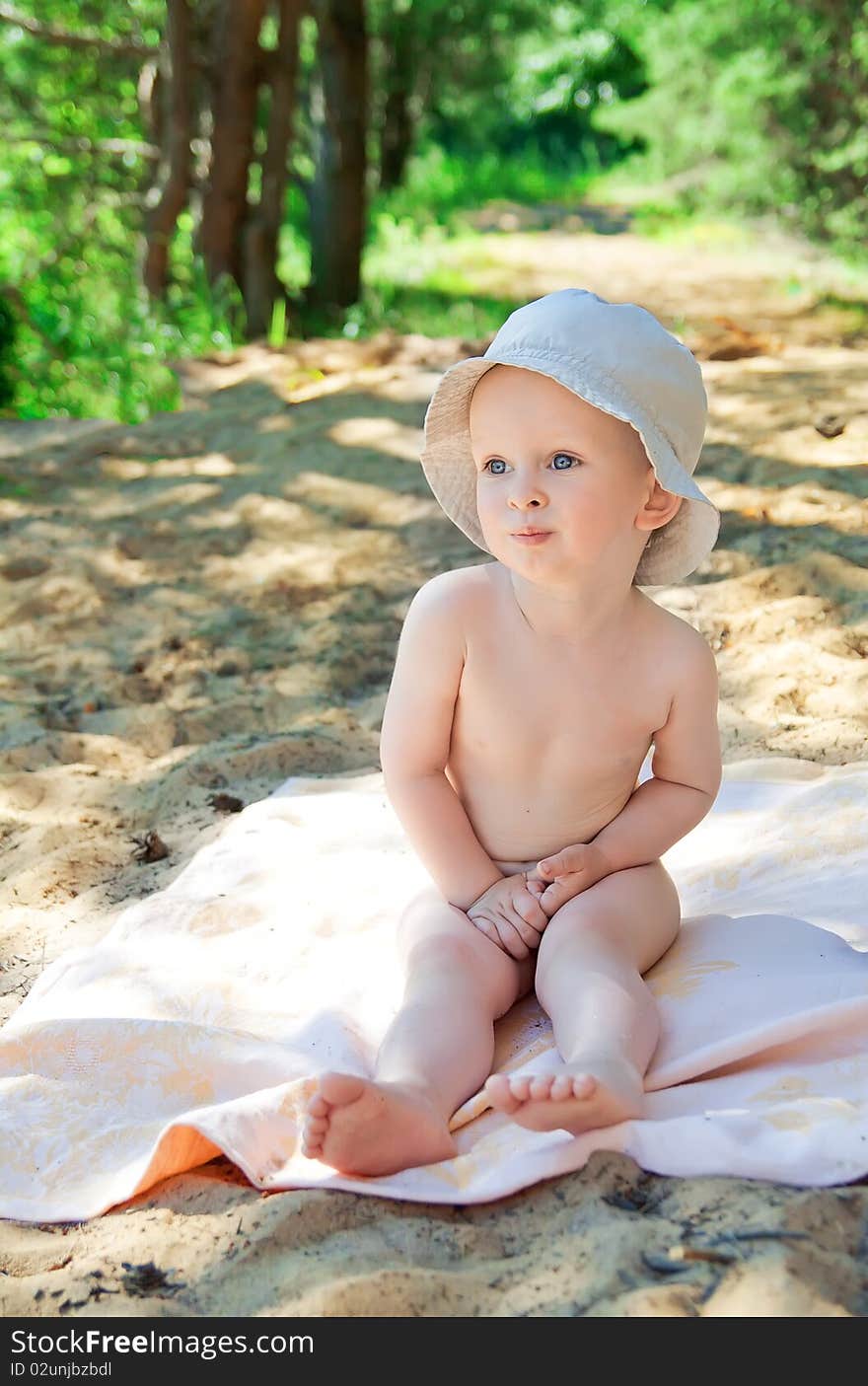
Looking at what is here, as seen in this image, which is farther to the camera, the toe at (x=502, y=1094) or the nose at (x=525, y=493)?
the nose at (x=525, y=493)

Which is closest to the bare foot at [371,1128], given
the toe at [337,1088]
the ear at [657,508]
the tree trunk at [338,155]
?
the toe at [337,1088]

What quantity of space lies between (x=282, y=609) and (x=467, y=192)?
14.4 metres

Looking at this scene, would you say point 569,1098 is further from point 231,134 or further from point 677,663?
point 231,134

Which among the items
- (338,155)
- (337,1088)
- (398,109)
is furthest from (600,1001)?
(398,109)

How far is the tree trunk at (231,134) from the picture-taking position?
678 cm

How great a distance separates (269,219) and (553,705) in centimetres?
576

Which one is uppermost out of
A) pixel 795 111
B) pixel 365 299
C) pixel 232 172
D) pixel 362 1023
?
pixel 795 111

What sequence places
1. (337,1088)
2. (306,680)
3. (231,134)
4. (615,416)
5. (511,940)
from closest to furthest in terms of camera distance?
(337,1088), (615,416), (511,940), (306,680), (231,134)

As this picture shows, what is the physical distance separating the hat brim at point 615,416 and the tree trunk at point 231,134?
5.43 metres

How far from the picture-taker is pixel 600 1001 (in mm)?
1794

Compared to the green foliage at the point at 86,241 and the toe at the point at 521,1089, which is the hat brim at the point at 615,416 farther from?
the green foliage at the point at 86,241

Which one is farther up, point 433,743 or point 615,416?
point 615,416

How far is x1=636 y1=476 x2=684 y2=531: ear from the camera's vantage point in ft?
6.63
